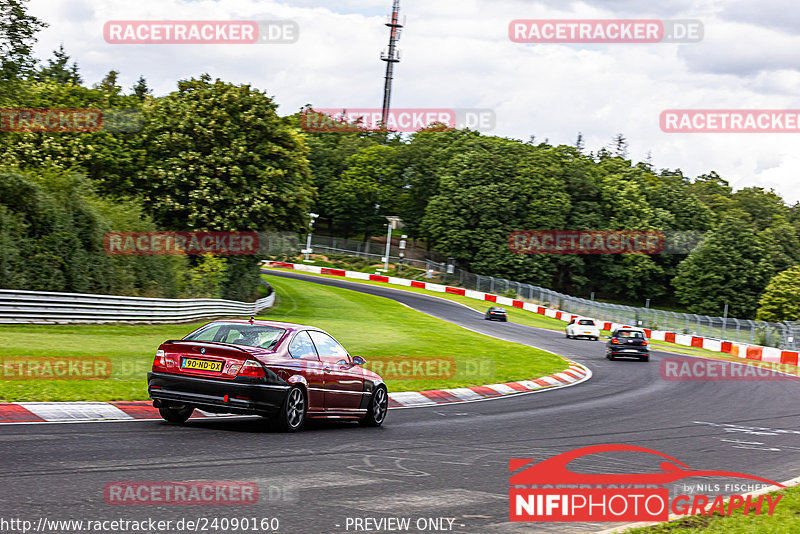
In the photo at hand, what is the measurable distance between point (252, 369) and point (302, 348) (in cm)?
116

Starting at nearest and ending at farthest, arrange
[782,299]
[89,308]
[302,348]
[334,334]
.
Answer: [302,348]
[89,308]
[334,334]
[782,299]

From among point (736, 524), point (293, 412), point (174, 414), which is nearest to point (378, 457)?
point (293, 412)

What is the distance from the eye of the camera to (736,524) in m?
6.89

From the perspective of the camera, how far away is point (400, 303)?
56.1 metres

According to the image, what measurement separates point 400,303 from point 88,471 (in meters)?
48.9

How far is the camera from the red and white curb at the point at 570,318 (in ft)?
135

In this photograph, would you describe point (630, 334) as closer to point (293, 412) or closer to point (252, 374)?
point (293, 412)

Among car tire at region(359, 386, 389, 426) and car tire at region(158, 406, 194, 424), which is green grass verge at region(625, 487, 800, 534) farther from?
car tire at region(158, 406, 194, 424)


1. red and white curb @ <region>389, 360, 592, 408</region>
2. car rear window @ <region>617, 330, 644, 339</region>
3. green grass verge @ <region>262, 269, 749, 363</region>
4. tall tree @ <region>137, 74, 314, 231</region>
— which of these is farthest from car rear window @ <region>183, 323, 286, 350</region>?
green grass verge @ <region>262, 269, 749, 363</region>

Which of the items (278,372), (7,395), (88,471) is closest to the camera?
(88,471)

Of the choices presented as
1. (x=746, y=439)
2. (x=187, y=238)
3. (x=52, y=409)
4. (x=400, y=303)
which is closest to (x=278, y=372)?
(x=52, y=409)

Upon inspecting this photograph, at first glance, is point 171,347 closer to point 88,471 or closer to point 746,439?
point 88,471

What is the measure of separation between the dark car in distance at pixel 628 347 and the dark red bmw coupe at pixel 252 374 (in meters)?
24.1

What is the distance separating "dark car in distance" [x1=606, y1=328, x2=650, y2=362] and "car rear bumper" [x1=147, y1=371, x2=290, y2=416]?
2583cm
